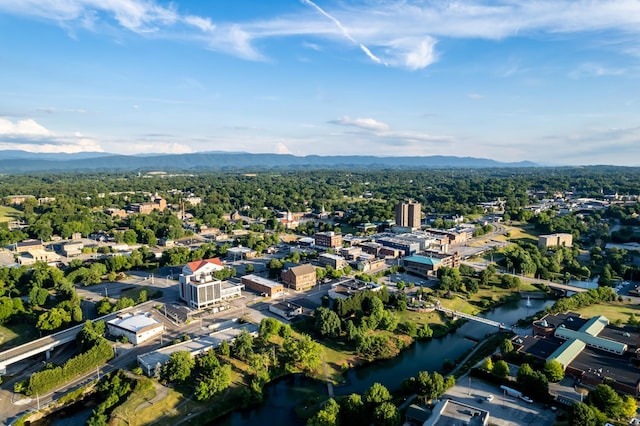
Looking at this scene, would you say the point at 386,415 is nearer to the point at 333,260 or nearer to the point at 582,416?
the point at 582,416

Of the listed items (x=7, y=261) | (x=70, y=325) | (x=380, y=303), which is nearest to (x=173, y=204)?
(x=7, y=261)

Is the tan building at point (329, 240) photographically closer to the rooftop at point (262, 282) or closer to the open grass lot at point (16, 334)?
the rooftop at point (262, 282)

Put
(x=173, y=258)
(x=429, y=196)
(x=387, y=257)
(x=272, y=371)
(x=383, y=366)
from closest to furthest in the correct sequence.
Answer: (x=272, y=371)
(x=383, y=366)
(x=173, y=258)
(x=387, y=257)
(x=429, y=196)

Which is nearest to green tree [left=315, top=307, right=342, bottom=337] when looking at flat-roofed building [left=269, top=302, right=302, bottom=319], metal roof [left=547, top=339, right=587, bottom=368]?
flat-roofed building [left=269, top=302, right=302, bottom=319]

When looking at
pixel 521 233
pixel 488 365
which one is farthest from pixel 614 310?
pixel 521 233

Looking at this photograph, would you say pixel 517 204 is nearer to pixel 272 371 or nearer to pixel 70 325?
pixel 272 371

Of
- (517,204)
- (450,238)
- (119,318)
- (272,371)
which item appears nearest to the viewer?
(272,371)
